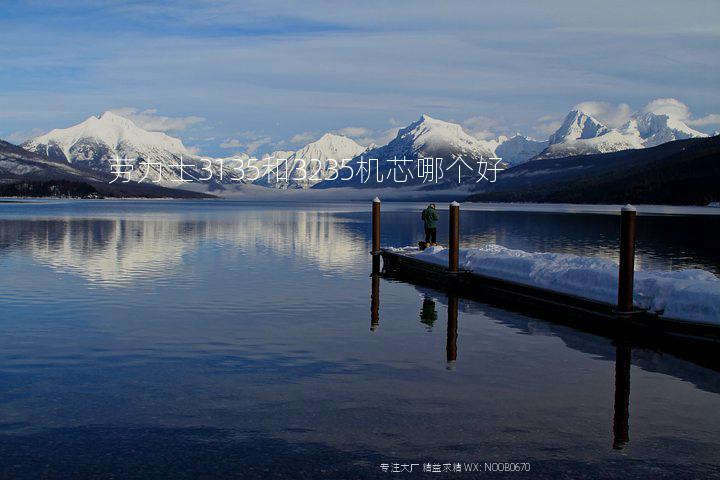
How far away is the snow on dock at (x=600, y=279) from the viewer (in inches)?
857

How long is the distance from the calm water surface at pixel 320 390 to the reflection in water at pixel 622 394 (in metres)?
0.05

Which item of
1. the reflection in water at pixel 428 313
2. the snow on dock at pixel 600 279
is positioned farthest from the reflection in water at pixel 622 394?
the reflection in water at pixel 428 313

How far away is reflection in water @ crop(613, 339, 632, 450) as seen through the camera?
14008mm

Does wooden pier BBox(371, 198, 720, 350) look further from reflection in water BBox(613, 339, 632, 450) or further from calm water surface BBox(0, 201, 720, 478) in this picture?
reflection in water BBox(613, 339, 632, 450)

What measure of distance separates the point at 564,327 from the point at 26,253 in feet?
129

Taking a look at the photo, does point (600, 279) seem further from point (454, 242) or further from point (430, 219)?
point (430, 219)

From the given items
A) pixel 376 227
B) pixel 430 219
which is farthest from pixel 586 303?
pixel 376 227

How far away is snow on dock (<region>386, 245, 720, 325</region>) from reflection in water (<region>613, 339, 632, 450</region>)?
1.81m

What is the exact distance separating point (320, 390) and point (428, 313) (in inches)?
503

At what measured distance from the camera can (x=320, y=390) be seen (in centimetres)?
1684

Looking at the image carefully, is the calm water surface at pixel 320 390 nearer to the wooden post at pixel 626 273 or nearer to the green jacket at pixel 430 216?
the wooden post at pixel 626 273

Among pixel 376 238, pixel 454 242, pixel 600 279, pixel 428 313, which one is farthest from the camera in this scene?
pixel 376 238

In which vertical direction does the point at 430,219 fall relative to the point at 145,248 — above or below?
above

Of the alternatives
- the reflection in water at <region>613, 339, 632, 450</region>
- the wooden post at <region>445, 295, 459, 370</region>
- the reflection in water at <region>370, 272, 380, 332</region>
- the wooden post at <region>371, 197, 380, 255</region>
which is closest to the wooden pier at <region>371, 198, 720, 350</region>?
the reflection in water at <region>613, 339, 632, 450</region>
